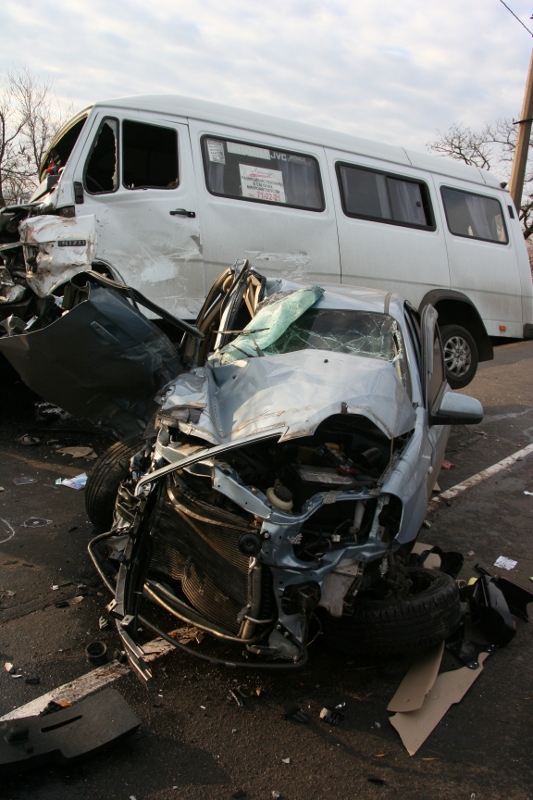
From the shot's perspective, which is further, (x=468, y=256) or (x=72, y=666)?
(x=468, y=256)

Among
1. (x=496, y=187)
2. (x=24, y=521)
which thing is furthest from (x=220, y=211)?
(x=496, y=187)

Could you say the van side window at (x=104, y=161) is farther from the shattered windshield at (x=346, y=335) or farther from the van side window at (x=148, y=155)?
the shattered windshield at (x=346, y=335)

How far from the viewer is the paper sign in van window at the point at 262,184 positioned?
22.1 ft

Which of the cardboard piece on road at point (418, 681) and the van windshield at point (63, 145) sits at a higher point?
the van windshield at point (63, 145)

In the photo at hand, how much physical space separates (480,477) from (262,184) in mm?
3834

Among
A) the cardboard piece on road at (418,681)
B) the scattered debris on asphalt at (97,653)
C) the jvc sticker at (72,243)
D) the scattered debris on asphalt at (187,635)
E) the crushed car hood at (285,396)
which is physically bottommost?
the cardboard piece on road at (418,681)

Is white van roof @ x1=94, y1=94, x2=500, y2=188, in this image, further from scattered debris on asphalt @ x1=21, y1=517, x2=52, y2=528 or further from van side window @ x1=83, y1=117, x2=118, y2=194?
scattered debris on asphalt @ x1=21, y1=517, x2=52, y2=528

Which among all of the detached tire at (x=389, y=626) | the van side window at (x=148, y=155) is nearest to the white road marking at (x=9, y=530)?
the detached tire at (x=389, y=626)

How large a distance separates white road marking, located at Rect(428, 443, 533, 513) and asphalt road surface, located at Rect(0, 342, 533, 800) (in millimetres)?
1219

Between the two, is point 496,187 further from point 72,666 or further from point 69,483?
point 72,666

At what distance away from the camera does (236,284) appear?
14.4 feet

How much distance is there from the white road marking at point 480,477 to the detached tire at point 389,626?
219cm

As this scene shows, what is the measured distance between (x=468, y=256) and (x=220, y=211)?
395cm

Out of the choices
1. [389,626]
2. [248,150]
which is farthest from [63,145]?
[389,626]
